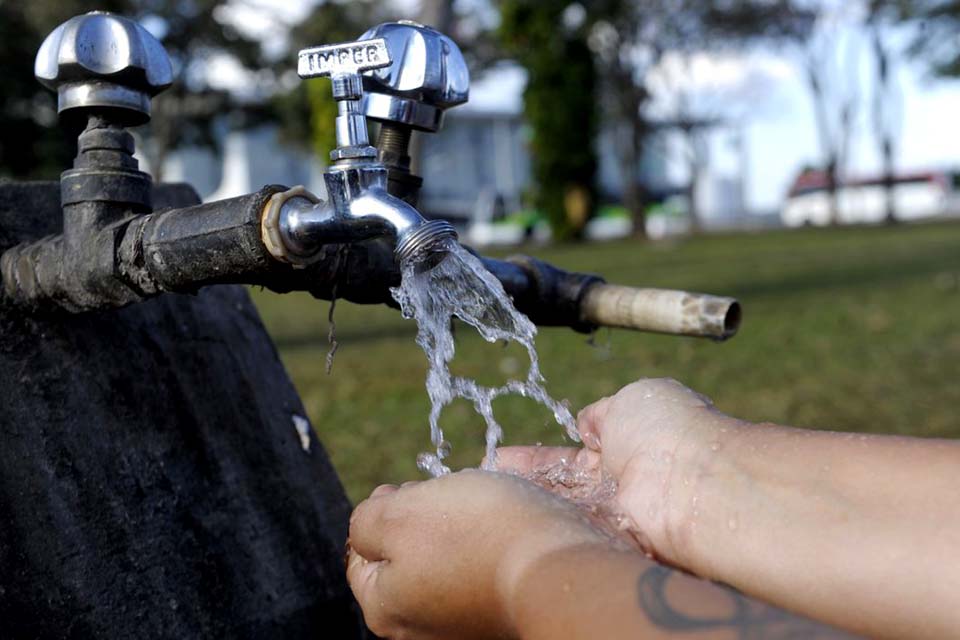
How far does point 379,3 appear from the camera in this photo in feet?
76.0

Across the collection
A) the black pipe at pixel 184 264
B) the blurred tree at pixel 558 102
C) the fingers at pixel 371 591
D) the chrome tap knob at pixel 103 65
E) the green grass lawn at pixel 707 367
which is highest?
the blurred tree at pixel 558 102

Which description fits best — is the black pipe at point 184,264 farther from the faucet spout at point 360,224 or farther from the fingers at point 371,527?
the fingers at point 371,527

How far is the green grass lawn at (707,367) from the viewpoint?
4.36 metres

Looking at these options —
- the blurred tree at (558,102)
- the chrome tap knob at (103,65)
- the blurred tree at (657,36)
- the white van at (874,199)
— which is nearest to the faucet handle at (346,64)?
the chrome tap knob at (103,65)

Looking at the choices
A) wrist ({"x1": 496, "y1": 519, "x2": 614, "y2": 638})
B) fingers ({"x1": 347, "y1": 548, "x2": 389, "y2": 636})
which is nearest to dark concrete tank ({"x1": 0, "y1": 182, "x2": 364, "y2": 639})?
fingers ({"x1": 347, "y1": 548, "x2": 389, "y2": 636})

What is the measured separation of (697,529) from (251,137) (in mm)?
35779

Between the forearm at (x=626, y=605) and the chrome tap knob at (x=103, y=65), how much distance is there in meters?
0.77

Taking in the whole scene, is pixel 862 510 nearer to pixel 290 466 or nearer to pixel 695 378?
pixel 290 466

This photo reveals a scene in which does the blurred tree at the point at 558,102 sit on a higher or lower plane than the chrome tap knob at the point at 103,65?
higher

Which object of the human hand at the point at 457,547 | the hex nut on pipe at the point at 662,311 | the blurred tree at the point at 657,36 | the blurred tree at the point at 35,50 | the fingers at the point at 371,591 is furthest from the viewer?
the blurred tree at the point at 657,36

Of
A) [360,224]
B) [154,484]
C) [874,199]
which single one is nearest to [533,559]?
[360,224]

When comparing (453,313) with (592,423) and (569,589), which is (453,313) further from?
(569,589)

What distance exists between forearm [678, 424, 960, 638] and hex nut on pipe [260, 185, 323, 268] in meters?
0.49

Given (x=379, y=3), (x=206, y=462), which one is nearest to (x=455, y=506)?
(x=206, y=462)
